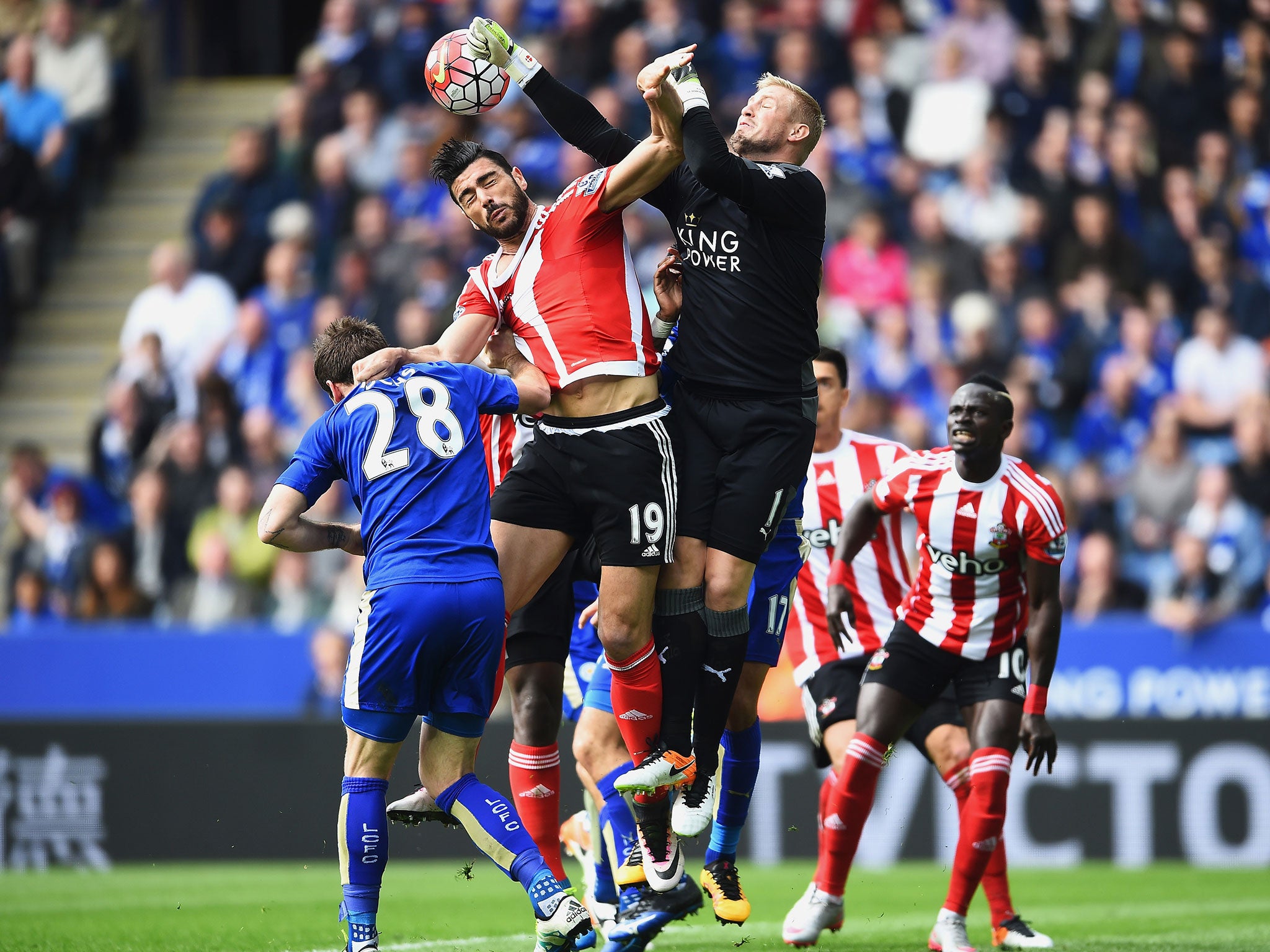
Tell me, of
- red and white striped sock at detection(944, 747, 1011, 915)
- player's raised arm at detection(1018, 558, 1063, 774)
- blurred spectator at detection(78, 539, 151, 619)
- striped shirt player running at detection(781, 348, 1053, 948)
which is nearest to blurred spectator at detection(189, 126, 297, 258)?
blurred spectator at detection(78, 539, 151, 619)

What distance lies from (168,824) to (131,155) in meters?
10.00

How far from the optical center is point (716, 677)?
23.4 ft

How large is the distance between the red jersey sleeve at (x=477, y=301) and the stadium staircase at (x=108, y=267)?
11172 millimetres

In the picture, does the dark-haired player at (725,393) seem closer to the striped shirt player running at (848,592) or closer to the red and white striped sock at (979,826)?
the red and white striped sock at (979,826)

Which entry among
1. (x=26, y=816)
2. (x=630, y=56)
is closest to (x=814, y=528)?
(x=26, y=816)

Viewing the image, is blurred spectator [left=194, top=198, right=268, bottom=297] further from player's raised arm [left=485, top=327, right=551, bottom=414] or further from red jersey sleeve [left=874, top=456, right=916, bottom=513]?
red jersey sleeve [left=874, top=456, right=916, bottom=513]

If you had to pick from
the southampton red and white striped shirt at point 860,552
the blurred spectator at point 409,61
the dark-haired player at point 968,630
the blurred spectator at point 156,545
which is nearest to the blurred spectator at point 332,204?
the blurred spectator at point 409,61

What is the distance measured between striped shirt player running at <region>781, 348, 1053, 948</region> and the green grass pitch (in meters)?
0.86

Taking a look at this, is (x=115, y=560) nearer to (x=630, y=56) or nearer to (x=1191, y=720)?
(x=630, y=56)

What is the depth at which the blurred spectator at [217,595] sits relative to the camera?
14.4 m

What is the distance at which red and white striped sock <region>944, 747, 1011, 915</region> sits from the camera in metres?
7.88

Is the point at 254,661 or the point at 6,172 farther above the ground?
the point at 6,172

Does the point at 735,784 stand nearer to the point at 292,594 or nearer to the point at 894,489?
the point at 894,489

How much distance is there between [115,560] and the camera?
14.6 metres
